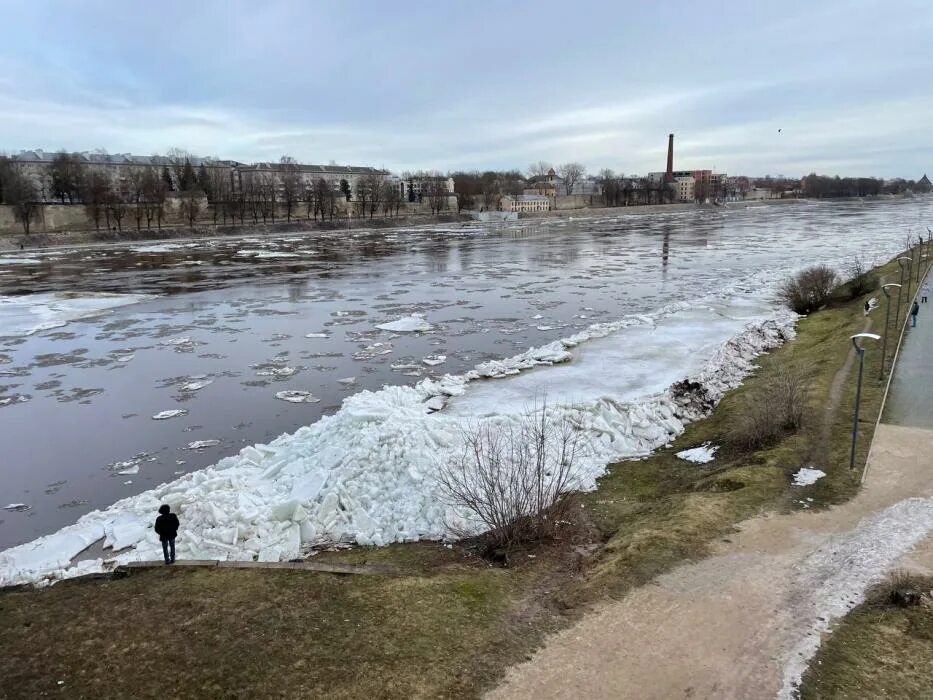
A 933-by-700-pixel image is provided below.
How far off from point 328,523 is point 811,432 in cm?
957

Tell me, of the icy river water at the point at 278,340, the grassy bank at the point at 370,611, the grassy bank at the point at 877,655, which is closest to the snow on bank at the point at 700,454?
the grassy bank at the point at 370,611

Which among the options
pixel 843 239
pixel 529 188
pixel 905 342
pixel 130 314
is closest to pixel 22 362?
pixel 130 314

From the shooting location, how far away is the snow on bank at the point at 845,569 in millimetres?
6750

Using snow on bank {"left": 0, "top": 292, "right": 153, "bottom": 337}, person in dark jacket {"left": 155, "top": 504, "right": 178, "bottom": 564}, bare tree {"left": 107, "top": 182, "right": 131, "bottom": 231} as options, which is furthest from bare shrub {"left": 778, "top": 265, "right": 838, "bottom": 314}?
bare tree {"left": 107, "top": 182, "right": 131, "bottom": 231}

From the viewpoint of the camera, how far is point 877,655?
6.57m

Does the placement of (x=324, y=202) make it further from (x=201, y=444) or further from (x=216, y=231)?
(x=201, y=444)

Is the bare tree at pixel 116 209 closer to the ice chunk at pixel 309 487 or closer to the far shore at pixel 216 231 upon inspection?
the far shore at pixel 216 231

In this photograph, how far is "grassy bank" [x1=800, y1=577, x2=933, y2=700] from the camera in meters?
6.16

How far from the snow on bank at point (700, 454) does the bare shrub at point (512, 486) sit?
85.3 inches

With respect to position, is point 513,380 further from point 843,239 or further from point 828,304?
point 843,239

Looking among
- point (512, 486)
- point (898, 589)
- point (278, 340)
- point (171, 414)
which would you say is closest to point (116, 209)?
point (278, 340)

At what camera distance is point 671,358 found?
20156mm

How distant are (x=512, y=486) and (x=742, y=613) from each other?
12.4ft

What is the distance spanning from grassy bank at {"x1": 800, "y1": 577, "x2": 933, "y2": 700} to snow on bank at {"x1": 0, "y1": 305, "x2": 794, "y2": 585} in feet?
17.8
